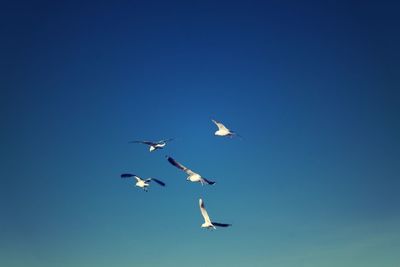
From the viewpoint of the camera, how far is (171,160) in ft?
181

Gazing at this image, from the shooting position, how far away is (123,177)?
63.3 m

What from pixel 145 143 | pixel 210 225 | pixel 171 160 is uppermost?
pixel 145 143

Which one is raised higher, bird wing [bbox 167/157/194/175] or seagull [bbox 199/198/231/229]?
bird wing [bbox 167/157/194/175]

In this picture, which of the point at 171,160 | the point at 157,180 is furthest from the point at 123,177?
the point at 171,160

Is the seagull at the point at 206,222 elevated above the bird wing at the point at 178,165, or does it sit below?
below

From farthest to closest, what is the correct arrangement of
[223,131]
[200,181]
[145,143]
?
[145,143] < [223,131] < [200,181]

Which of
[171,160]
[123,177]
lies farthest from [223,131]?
[123,177]

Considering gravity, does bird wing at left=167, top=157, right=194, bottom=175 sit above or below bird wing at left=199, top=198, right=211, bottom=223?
above

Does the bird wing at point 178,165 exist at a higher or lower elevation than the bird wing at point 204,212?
higher

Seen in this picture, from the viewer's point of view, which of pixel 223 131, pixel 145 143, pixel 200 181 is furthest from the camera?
pixel 145 143

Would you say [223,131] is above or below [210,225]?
above

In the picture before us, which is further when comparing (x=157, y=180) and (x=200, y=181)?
(x=157, y=180)

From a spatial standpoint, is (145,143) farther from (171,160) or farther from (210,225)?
(210,225)

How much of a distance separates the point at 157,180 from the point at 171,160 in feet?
21.1
